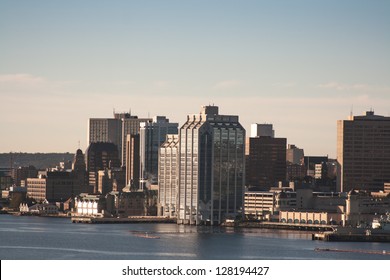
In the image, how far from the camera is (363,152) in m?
127

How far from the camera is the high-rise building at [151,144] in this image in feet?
409

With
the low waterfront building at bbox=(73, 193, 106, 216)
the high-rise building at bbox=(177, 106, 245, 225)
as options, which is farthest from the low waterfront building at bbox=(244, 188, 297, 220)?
the low waterfront building at bbox=(73, 193, 106, 216)

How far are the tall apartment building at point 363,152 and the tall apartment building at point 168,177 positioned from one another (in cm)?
2202

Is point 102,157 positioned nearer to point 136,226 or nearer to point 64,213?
point 64,213

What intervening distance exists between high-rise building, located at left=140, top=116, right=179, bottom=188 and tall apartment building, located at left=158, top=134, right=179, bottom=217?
615 inches

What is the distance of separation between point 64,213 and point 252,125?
106ft

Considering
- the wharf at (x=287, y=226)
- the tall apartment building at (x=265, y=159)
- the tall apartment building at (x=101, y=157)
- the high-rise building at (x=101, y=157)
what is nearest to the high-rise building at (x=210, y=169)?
the wharf at (x=287, y=226)

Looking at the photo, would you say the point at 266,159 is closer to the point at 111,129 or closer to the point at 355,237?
the point at 111,129

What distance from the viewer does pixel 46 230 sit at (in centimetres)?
8600

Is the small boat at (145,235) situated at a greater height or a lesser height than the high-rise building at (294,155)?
lesser

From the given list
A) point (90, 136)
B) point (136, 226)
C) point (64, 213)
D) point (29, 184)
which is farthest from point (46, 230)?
point (90, 136)

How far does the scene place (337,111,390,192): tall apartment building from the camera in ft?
412

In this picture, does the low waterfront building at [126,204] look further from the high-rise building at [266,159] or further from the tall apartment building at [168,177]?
the high-rise building at [266,159]

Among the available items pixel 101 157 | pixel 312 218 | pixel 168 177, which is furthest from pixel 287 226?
pixel 101 157
